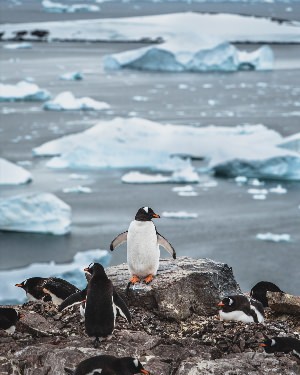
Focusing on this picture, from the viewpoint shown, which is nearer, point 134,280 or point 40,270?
point 134,280

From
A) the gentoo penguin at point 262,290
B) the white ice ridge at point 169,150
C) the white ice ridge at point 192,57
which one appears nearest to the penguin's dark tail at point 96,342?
the gentoo penguin at point 262,290

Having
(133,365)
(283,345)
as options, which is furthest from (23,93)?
(133,365)

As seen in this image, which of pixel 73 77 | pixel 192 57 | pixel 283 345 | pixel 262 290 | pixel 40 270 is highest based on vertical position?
pixel 283 345

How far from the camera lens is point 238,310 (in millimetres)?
5125

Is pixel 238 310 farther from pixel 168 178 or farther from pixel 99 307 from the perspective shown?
pixel 168 178

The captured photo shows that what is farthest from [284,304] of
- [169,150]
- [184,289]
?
[169,150]

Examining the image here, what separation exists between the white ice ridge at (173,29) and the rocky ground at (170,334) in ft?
169

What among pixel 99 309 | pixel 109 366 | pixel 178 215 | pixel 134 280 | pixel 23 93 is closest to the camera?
pixel 109 366

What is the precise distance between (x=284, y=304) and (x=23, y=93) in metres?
27.9

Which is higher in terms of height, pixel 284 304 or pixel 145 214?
pixel 145 214

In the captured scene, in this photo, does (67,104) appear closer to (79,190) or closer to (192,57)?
(79,190)

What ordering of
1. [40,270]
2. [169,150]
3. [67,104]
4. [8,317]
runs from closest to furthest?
[8,317] → [40,270] → [169,150] → [67,104]

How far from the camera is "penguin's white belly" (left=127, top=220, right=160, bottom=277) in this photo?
5445 millimetres

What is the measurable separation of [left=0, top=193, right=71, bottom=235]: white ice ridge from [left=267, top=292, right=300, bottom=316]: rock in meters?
9.80
